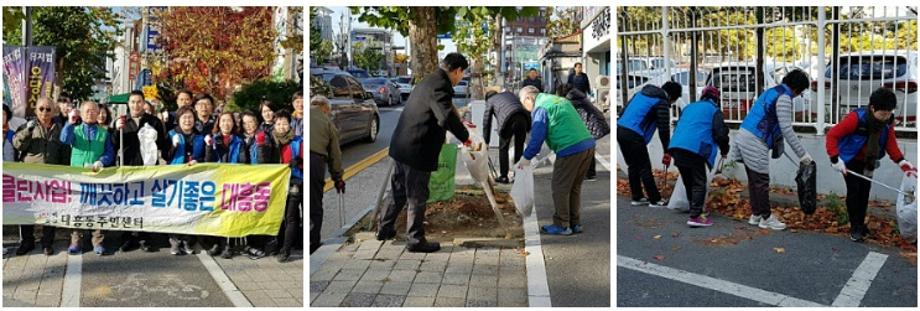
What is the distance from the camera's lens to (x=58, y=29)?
4.56m

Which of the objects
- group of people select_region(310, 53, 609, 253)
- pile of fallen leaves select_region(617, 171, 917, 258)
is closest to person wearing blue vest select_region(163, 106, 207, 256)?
group of people select_region(310, 53, 609, 253)

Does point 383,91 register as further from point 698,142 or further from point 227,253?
point 698,142

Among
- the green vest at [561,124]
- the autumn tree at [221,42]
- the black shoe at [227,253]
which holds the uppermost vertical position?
the autumn tree at [221,42]

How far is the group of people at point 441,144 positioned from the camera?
390cm

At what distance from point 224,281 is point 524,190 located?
5.70ft

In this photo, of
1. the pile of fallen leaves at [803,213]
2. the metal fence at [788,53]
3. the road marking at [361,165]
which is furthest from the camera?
the metal fence at [788,53]

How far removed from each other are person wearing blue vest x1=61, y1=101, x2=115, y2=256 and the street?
2.89 m

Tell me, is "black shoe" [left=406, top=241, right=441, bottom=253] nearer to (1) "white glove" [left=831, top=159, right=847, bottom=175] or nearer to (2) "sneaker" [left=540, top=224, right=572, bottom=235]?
(2) "sneaker" [left=540, top=224, right=572, bottom=235]

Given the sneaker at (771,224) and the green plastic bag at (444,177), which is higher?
the green plastic bag at (444,177)

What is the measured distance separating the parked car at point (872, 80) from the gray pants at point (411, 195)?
331 cm

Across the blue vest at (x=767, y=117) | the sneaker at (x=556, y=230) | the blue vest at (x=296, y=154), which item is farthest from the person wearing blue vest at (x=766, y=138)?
the blue vest at (x=296, y=154)

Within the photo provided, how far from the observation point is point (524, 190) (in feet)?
14.9

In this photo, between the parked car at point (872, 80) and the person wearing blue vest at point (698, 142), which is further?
the parked car at point (872, 80)

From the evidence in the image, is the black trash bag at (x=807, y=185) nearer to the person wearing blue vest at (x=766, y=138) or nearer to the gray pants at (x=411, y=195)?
the person wearing blue vest at (x=766, y=138)
